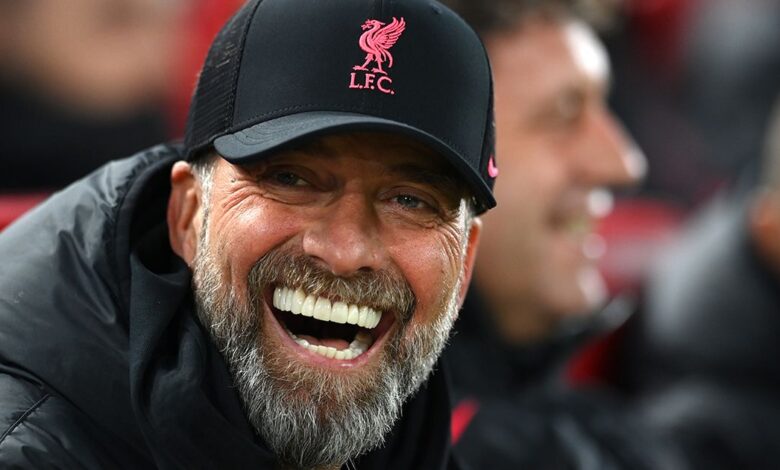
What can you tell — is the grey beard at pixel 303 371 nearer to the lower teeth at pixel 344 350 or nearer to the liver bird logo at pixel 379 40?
the lower teeth at pixel 344 350

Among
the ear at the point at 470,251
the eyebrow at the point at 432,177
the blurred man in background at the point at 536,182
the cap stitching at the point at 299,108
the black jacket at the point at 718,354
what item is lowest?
the black jacket at the point at 718,354

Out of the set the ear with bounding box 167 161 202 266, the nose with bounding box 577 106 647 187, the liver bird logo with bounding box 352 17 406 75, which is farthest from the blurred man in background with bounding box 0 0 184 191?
the liver bird logo with bounding box 352 17 406 75

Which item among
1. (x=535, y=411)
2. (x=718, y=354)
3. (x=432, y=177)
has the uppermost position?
(x=432, y=177)

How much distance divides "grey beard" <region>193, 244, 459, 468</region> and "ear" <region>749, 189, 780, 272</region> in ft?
7.65

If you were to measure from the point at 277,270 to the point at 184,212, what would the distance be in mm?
278

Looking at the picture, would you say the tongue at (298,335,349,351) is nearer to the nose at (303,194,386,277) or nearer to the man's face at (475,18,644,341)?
the nose at (303,194,386,277)

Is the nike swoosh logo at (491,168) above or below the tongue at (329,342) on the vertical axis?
above

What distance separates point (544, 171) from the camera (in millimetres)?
3551

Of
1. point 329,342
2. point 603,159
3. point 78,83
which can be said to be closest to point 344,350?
point 329,342

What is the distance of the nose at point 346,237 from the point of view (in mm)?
1897

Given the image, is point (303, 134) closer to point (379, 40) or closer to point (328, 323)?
point (379, 40)

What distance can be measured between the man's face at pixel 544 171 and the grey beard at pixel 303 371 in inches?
61.6

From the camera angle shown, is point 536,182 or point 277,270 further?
point 536,182

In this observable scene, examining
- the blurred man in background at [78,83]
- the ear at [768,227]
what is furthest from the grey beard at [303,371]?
the blurred man in background at [78,83]
